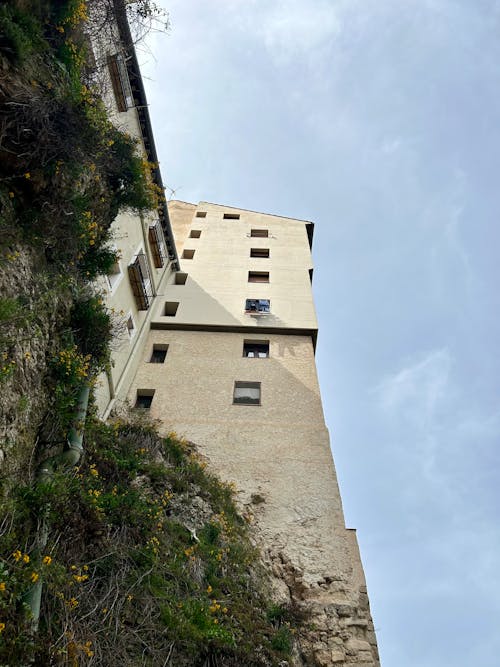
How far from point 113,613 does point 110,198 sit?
677 centimetres

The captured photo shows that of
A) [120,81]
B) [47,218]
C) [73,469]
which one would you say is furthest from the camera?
[120,81]

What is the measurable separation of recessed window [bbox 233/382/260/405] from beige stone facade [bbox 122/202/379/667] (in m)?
0.03

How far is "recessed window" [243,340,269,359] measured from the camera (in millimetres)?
16453

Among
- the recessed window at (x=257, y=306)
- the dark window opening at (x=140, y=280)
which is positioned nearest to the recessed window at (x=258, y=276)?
the recessed window at (x=257, y=306)

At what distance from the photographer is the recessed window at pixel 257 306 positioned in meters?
18.0

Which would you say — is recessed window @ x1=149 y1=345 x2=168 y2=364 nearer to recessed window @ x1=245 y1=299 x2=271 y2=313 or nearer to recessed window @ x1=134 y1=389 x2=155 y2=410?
recessed window @ x1=134 y1=389 x2=155 y2=410

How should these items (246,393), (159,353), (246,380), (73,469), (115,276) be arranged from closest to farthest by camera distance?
(73,469) < (115,276) < (246,393) < (246,380) < (159,353)

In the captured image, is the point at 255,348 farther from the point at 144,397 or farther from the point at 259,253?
the point at 259,253

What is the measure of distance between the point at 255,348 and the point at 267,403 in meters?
3.27

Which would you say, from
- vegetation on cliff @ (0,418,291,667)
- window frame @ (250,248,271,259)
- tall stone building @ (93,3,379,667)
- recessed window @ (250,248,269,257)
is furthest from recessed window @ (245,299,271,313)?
vegetation on cliff @ (0,418,291,667)

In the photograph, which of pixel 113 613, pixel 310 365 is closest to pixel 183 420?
pixel 310 365

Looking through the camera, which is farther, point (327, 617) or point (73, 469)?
point (327, 617)

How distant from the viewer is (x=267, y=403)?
13.8m

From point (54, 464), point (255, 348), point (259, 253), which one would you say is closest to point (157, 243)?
point (255, 348)
